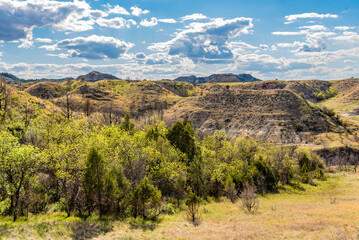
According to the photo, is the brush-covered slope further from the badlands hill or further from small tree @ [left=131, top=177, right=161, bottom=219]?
small tree @ [left=131, top=177, right=161, bottom=219]

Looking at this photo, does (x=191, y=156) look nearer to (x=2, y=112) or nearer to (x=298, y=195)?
(x=298, y=195)

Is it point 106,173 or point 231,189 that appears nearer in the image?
point 106,173

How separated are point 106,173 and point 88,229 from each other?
691cm

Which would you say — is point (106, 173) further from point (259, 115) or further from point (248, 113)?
point (248, 113)

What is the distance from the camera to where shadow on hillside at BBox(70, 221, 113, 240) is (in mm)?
21359

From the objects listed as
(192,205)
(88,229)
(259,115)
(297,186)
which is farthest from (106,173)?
(259,115)

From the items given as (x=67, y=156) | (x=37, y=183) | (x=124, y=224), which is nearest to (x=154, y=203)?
(x=124, y=224)

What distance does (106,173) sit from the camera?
2794cm

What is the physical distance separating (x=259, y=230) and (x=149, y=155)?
2112cm

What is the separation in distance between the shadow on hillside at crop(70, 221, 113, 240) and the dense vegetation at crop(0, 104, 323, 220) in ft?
9.42

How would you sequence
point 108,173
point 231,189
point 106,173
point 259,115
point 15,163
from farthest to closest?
point 259,115
point 231,189
point 106,173
point 108,173
point 15,163

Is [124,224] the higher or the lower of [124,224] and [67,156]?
the lower

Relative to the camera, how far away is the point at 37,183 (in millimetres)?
28469

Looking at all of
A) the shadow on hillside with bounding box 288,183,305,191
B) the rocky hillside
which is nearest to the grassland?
the shadow on hillside with bounding box 288,183,305,191
